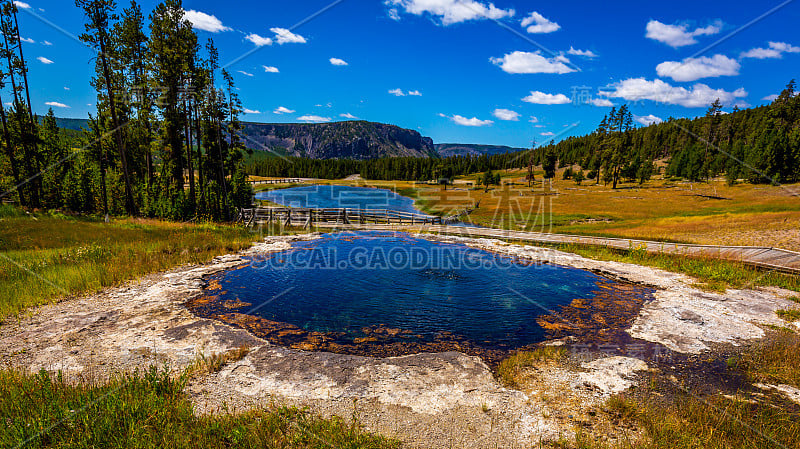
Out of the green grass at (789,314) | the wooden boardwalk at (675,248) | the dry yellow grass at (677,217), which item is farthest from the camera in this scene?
the dry yellow grass at (677,217)

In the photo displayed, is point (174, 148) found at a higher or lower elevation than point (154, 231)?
higher

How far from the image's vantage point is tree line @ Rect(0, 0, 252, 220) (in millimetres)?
28375

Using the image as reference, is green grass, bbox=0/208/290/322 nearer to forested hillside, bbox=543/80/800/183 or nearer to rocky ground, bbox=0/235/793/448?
rocky ground, bbox=0/235/793/448

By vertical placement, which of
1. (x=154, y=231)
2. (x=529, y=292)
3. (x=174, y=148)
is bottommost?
(x=529, y=292)

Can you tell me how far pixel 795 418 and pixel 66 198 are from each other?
53.8 m

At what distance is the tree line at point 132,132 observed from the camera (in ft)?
93.1

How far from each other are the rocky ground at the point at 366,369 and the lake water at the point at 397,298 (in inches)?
39.1

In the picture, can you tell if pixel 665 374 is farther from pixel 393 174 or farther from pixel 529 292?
pixel 393 174

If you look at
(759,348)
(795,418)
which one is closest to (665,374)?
(795,418)

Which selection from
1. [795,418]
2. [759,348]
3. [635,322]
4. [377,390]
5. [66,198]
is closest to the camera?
[795,418]

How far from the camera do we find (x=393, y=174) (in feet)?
618

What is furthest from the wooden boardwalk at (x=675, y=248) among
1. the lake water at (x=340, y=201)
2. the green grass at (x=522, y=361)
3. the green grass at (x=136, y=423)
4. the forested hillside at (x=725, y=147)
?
the forested hillside at (x=725, y=147)

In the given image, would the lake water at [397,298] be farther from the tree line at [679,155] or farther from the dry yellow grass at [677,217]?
the tree line at [679,155]

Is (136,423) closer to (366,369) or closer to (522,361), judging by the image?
(366,369)
